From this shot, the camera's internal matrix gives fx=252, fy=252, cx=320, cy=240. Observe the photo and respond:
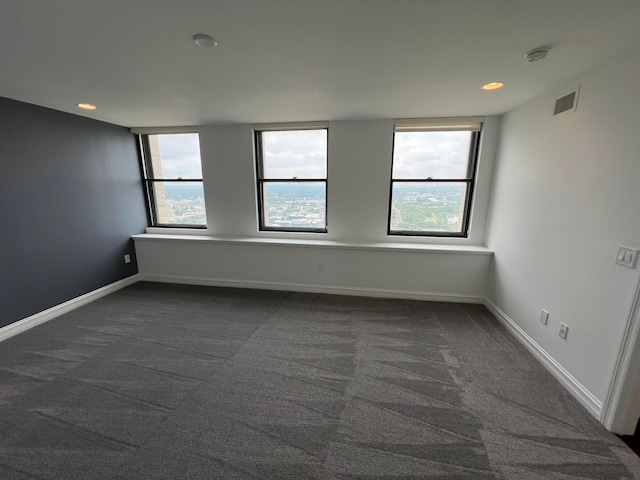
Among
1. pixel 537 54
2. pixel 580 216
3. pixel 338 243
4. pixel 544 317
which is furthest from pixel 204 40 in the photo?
pixel 544 317

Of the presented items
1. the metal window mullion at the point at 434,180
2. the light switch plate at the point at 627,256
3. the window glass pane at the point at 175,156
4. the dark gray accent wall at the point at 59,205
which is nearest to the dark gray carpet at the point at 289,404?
the dark gray accent wall at the point at 59,205

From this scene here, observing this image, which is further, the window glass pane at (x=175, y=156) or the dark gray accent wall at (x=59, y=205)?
the window glass pane at (x=175, y=156)

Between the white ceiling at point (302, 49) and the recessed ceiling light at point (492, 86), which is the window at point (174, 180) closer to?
the white ceiling at point (302, 49)

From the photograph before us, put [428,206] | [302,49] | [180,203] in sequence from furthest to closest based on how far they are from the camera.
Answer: [180,203] → [428,206] → [302,49]

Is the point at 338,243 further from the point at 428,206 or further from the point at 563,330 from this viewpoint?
the point at 563,330

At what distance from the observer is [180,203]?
13.0ft

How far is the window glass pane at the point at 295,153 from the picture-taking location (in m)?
3.44

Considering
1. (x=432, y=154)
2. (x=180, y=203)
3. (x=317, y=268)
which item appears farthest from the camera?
(x=180, y=203)

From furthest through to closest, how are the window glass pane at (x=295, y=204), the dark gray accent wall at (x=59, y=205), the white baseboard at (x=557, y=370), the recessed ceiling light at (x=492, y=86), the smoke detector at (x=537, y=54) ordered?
the window glass pane at (x=295, y=204) < the dark gray accent wall at (x=59, y=205) < the recessed ceiling light at (x=492, y=86) < the white baseboard at (x=557, y=370) < the smoke detector at (x=537, y=54)

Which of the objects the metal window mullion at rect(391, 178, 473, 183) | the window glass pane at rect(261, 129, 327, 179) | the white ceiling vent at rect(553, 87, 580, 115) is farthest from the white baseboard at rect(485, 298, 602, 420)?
the window glass pane at rect(261, 129, 327, 179)

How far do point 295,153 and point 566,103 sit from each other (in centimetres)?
275

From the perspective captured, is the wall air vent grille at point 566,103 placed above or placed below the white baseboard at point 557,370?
above

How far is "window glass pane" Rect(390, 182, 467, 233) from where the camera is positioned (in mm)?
3262

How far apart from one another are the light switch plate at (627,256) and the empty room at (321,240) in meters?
0.01
